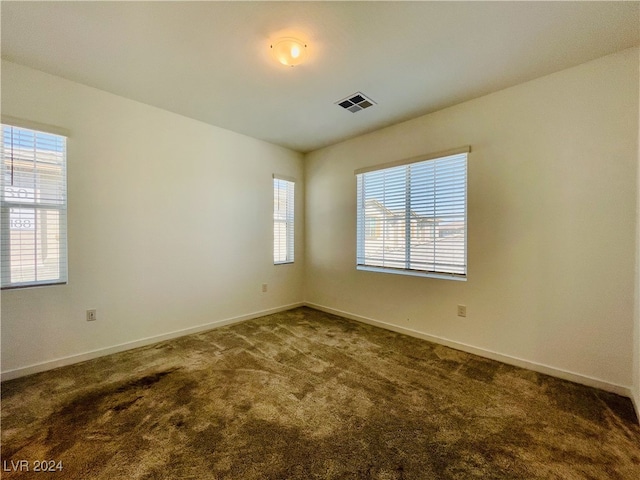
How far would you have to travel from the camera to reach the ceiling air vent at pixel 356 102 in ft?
9.08

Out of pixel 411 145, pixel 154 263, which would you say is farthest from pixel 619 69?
pixel 154 263

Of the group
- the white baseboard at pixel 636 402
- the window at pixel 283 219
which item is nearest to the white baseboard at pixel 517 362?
the white baseboard at pixel 636 402

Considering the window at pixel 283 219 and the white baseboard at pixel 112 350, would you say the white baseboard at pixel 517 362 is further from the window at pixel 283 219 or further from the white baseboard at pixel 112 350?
the white baseboard at pixel 112 350

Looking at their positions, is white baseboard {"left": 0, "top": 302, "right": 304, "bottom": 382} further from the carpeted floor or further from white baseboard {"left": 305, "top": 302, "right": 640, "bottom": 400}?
white baseboard {"left": 305, "top": 302, "right": 640, "bottom": 400}

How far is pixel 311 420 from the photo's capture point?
5.87 feet

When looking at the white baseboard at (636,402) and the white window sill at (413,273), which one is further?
the white window sill at (413,273)

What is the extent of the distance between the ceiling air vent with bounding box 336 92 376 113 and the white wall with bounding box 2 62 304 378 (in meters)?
1.67

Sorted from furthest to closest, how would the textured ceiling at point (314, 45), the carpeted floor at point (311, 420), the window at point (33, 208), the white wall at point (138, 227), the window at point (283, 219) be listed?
the window at point (283, 219) < the white wall at point (138, 227) < the window at point (33, 208) < the textured ceiling at point (314, 45) < the carpeted floor at point (311, 420)

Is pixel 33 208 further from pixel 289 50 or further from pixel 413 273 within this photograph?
pixel 413 273

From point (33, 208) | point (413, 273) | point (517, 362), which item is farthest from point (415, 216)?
point (33, 208)

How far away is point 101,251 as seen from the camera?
108 inches

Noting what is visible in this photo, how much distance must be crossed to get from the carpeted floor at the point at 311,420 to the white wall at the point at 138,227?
0.42 m

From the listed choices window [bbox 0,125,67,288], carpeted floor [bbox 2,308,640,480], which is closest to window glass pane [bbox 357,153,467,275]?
carpeted floor [bbox 2,308,640,480]

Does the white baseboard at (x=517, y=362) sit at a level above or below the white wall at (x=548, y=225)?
below
